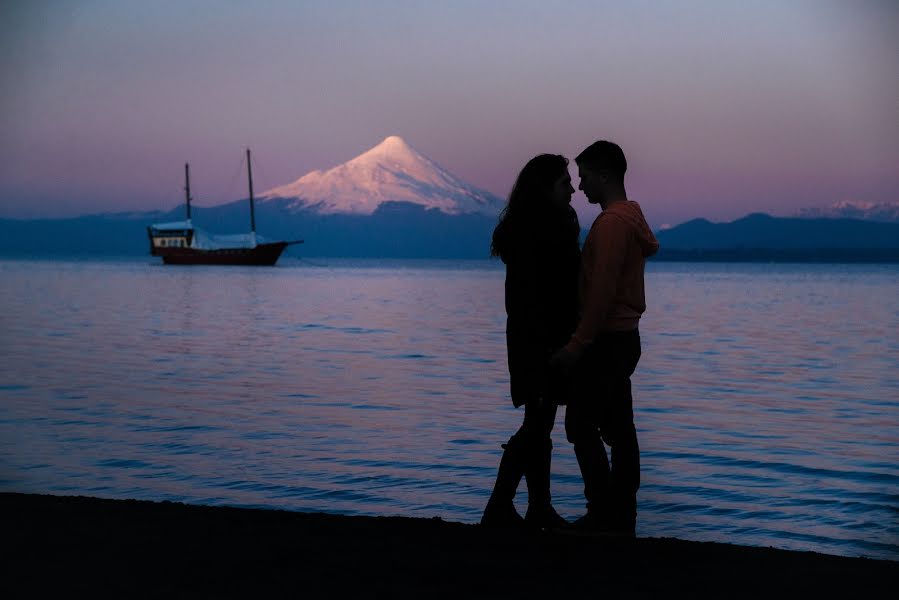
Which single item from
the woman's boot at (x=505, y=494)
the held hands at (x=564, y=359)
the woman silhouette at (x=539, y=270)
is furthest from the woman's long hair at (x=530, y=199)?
the woman's boot at (x=505, y=494)

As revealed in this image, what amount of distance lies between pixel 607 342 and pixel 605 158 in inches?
33.9

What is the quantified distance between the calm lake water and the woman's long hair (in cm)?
298

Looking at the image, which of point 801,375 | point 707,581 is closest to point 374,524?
point 707,581

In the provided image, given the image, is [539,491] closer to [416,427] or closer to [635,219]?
[635,219]

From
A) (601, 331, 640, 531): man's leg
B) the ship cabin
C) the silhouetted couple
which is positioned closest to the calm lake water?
(601, 331, 640, 531): man's leg

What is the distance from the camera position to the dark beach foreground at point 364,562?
411cm

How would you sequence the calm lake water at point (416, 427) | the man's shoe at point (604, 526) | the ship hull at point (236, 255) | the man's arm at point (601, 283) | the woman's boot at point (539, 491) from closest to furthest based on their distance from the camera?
1. the man's arm at point (601, 283)
2. the man's shoe at point (604, 526)
3. the woman's boot at point (539, 491)
4. the calm lake water at point (416, 427)
5. the ship hull at point (236, 255)

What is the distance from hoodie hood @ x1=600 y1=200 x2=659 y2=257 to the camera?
5055 millimetres

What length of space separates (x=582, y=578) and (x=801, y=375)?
50.8 feet

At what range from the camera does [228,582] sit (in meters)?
4.15

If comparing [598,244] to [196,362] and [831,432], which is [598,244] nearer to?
[831,432]

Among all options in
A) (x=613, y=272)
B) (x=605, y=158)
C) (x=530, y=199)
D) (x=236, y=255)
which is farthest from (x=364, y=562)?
(x=236, y=255)

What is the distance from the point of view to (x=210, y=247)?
130375 mm

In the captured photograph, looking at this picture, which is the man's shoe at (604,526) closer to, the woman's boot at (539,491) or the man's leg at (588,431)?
the man's leg at (588,431)
